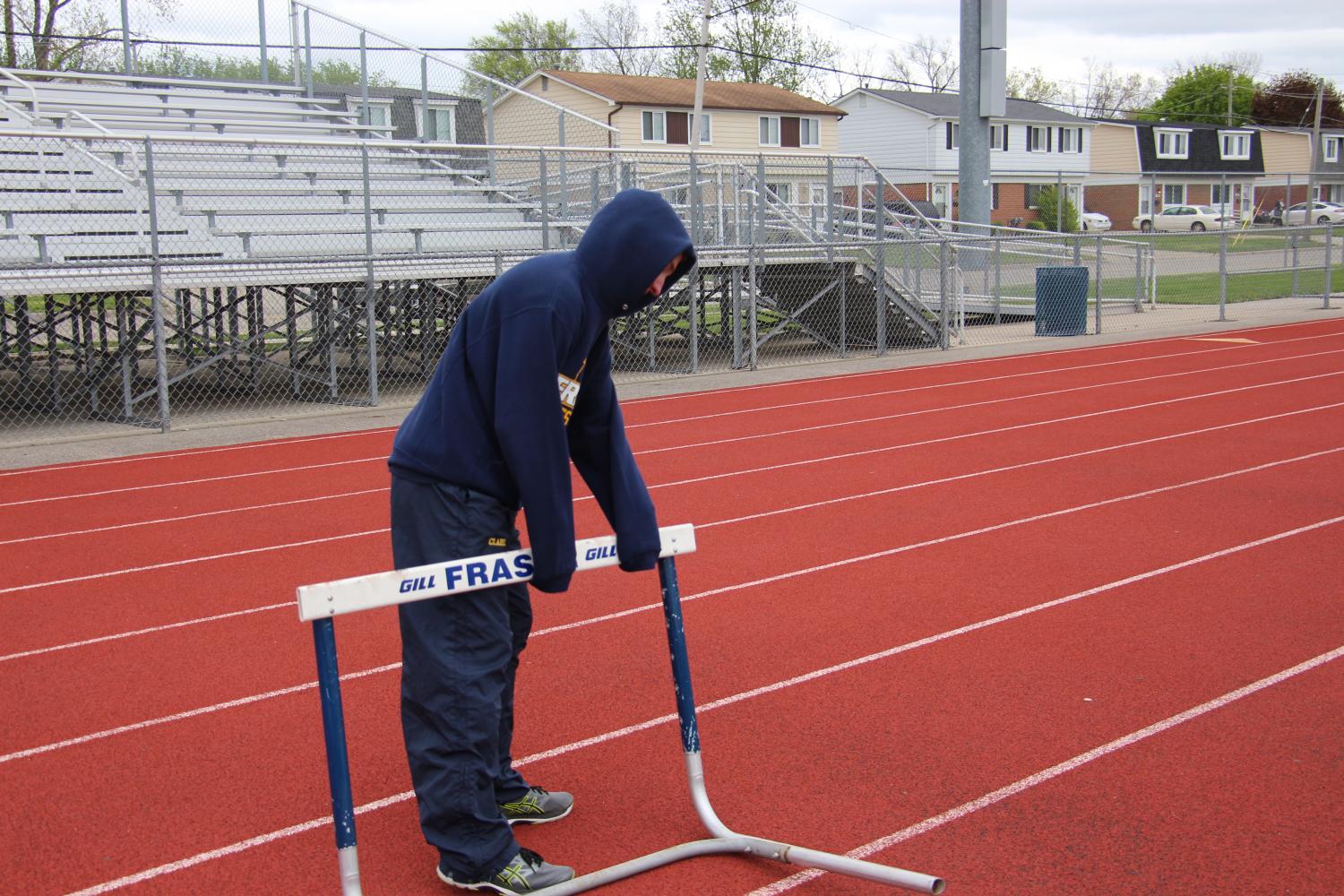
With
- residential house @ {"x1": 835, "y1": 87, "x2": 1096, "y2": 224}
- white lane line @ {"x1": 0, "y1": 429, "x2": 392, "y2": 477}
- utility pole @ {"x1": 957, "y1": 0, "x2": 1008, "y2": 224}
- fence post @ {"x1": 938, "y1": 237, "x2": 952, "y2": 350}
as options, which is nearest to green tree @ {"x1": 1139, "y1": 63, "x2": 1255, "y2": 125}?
residential house @ {"x1": 835, "y1": 87, "x2": 1096, "y2": 224}

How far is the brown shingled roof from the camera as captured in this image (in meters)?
51.3

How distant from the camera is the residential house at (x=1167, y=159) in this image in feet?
197

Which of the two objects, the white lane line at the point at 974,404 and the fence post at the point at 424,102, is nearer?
the white lane line at the point at 974,404

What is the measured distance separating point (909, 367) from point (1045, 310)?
16.2ft

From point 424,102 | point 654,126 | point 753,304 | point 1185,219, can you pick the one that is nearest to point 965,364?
point 753,304

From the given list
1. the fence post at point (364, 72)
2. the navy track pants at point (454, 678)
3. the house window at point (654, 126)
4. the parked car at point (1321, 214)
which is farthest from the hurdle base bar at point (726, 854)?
the parked car at point (1321, 214)

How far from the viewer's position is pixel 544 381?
10.8 ft

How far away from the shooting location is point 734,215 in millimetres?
16781

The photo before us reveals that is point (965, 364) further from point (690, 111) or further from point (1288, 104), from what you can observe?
point (1288, 104)

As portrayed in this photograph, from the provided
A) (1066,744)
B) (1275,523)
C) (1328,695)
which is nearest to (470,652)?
(1066,744)

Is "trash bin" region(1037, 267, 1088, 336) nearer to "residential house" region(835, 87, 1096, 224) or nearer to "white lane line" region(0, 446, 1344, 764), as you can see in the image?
"white lane line" region(0, 446, 1344, 764)

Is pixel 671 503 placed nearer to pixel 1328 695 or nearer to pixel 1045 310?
pixel 1328 695

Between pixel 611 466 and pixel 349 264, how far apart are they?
11189 millimetres

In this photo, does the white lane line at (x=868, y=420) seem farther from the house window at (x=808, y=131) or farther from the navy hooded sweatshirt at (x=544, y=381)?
the house window at (x=808, y=131)
